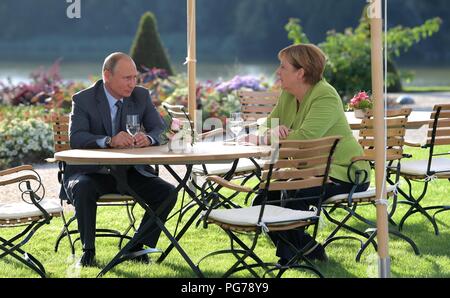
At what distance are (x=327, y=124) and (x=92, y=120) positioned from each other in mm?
1308

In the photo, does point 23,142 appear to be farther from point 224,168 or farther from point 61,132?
→ point 224,168

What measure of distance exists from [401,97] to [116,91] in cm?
1074

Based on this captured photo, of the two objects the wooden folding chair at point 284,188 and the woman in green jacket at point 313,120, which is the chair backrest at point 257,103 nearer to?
the woman in green jacket at point 313,120

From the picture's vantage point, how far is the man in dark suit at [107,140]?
5039 mm

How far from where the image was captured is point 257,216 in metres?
4.50

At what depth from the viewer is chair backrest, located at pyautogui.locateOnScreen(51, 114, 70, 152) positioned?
5.80m

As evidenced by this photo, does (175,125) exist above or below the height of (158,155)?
above

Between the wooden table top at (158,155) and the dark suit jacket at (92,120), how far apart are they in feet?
0.80

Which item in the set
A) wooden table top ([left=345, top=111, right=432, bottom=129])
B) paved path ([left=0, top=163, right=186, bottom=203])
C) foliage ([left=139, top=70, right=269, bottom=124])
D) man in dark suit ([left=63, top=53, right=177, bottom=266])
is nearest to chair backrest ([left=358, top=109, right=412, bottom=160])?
wooden table top ([left=345, top=111, right=432, bottom=129])

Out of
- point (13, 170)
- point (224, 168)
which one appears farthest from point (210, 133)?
point (13, 170)

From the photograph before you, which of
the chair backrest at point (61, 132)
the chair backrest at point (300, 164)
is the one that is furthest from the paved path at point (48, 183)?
the chair backrest at point (300, 164)

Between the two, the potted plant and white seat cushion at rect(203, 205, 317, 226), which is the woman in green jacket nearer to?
white seat cushion at rect(203, 205, 317, 226)

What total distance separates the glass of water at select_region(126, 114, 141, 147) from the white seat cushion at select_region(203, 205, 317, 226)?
0.75 metres
